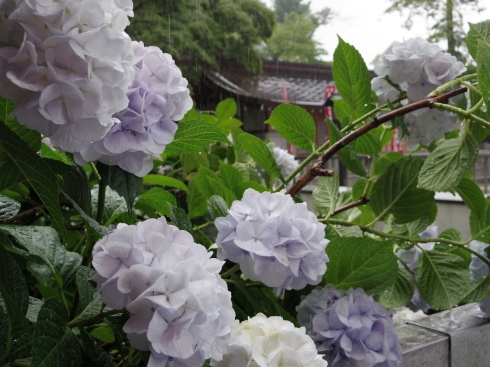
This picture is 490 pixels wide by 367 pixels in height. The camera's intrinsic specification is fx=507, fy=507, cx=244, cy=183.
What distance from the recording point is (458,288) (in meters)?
0.60

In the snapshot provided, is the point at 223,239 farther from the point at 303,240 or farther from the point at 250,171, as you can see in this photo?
the point at 250,171

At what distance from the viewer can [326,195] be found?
25.9 inches

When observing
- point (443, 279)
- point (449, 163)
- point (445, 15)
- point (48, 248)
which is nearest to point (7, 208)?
point (48, 248)

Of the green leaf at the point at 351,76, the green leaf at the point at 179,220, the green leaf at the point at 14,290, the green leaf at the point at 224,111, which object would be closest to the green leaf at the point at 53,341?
the green leaf at the point at 14,290

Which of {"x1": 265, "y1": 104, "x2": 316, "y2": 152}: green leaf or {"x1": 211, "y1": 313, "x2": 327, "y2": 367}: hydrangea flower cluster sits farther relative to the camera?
{"x1": 265, "y1": 104, "x2": 316, "y2": 152}: green leaf

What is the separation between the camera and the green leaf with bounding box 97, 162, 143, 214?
322 mm

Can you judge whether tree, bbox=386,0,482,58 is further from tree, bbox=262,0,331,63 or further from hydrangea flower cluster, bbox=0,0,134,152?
hydrangea flower cluster, bbox=0,0,134,152

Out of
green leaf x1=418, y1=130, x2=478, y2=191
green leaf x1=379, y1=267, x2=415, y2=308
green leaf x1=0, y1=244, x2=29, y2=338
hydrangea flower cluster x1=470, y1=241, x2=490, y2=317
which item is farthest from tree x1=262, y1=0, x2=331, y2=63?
green leaf x1=0, y1=244, x2=29, y2=338

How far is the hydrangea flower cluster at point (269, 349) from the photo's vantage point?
1.10ft

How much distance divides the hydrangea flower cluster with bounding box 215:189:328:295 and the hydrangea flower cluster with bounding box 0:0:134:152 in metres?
0.18

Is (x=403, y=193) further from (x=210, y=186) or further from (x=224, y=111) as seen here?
(x=224, y=111)

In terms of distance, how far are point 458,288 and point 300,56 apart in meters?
9.11

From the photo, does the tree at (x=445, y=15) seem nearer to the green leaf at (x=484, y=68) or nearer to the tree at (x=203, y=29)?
the tree at (x=203, y=29)

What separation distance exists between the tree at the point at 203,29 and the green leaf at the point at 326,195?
359cm
